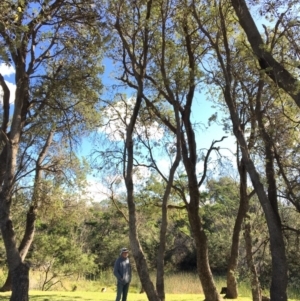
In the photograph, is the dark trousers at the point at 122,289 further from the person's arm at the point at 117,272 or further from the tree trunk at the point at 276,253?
the tree trunk at the point at 276,253

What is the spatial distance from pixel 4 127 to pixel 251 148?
7.02 m

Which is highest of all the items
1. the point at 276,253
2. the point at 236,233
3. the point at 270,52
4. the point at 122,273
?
the point at 270,52

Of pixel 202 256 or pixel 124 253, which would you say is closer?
pixel 124 253

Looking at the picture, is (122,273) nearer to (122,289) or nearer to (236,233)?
(122,289)

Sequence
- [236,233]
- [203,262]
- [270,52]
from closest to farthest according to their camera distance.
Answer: [270,52] < [203,262] < [236,233]

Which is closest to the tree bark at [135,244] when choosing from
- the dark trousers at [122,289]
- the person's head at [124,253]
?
the person's head at [124,253]

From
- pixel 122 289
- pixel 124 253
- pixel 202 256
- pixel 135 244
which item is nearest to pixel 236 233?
pixel 202 256

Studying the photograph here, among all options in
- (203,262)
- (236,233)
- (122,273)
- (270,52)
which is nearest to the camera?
(270,52)

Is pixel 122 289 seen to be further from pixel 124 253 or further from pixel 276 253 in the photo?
pixel 276 253

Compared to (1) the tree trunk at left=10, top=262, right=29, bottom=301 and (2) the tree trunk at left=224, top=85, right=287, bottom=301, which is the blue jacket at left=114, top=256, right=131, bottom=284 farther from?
(2) the tree trunk at left=224, top=85, right=287, bottom=301

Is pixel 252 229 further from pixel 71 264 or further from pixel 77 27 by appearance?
pixel 71 264

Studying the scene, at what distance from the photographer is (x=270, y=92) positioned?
11516mm

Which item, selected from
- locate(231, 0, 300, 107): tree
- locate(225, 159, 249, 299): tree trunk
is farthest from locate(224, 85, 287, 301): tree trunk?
locate(225, 159, 249, 299): tree trunk

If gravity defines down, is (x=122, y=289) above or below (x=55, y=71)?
below
